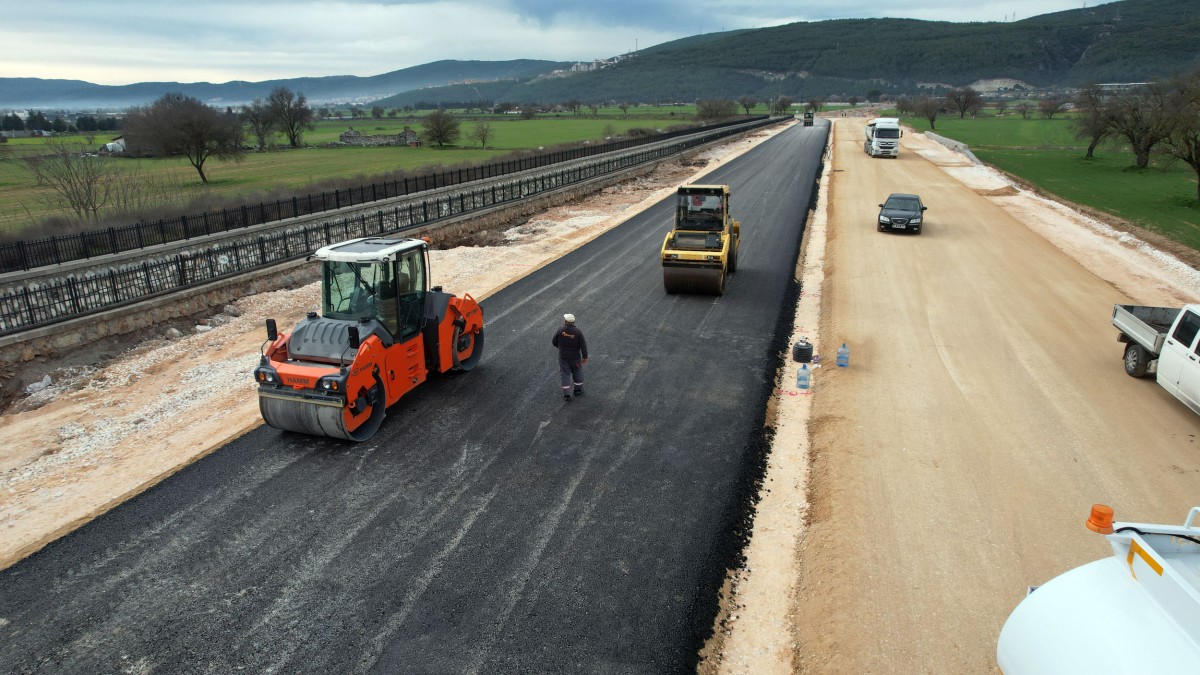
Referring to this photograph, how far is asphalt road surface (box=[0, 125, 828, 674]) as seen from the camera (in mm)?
6484

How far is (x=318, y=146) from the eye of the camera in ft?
310

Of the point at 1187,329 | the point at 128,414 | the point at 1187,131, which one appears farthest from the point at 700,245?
the point at 1187,131

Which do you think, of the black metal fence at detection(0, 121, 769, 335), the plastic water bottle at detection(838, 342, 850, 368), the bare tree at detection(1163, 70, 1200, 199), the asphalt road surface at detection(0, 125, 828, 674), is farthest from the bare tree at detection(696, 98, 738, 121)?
the asphalt road surface at detection(0, 125, 828, 674)

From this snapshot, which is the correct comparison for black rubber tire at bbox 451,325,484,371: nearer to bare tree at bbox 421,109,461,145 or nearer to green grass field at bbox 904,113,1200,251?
green grass field at bbox 904,113,1200,251

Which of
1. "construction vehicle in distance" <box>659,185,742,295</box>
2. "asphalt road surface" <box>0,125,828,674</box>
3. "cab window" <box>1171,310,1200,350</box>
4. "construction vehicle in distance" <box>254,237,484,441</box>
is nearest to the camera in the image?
"asphalt road surface" <box>0,125,828,674</box>

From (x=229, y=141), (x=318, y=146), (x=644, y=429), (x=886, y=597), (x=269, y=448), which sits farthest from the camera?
(x=318, y=146)

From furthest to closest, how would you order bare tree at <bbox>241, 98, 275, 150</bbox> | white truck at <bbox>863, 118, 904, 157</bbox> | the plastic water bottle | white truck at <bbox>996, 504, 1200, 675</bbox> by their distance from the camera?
1. bare tree at <bbox>241, 98, 275, 150</bbox>
2. white truck at <bbox>863, 118, 904, 157</bbox>
3. the plastic water bottle
4. white truck at <bbox>996, 504, 1200, 675</bbox>

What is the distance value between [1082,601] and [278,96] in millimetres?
110135

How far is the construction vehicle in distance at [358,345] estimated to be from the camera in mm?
9766

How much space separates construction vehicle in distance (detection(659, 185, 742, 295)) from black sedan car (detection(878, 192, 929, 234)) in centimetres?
969

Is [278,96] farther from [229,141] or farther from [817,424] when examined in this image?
[817,424]

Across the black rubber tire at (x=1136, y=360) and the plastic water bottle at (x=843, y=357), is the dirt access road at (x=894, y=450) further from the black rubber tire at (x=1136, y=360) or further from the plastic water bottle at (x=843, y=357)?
the plastic water bottle at (x=843, y=357)

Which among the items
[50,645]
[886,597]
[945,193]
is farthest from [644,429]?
[945,193]

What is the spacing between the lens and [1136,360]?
13.1 m
